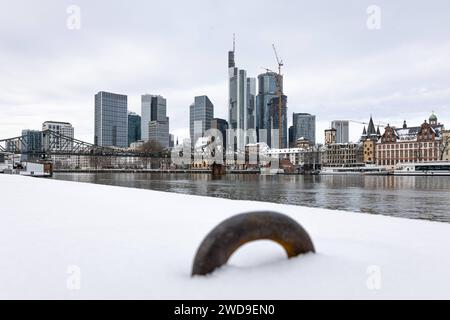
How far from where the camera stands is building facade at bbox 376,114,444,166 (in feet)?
458

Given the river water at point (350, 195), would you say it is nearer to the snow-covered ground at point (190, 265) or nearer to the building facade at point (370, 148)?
the snow-covered ground at point (190, 265)

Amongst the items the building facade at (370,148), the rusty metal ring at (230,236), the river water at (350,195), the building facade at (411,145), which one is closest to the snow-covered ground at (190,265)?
the rusty metal ring at (230,236)

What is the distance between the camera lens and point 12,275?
458 cm

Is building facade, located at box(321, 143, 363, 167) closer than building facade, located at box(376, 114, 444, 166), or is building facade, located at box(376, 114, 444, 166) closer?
building facade, located at box(376, 114, 444, 166)

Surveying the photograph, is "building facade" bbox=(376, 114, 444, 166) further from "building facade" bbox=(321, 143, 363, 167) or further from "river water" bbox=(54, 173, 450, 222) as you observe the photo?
"river water" bbox=(54, 173, 450, 222)

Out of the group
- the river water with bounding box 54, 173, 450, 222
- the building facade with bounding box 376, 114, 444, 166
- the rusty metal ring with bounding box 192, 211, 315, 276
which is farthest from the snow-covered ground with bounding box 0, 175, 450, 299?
the building facade with bounding box 376, 114, 444, 166

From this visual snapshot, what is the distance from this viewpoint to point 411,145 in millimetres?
145500

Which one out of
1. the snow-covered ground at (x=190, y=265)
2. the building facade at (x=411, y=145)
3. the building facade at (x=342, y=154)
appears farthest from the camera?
the building facade at (x=342, y=154)

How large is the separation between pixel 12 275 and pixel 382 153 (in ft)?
546

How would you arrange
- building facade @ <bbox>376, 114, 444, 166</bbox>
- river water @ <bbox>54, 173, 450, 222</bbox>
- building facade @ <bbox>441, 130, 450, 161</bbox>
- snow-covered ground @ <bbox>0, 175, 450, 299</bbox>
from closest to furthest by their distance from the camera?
snow-covered ground @ <bbox>0, 175, 450, 299</bbox> < river water @ <bbox>54, 173, 450, 222</bbox> < building facade @ <bbox>441, 130, 450, 161</bbox> < building facade @ <bbox>376, 114, 444, 166</bbox>

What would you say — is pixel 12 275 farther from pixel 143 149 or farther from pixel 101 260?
pixel 143 149

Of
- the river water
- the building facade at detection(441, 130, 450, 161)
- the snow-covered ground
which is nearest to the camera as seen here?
the snow-covered ground

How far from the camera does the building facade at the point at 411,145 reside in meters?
140
